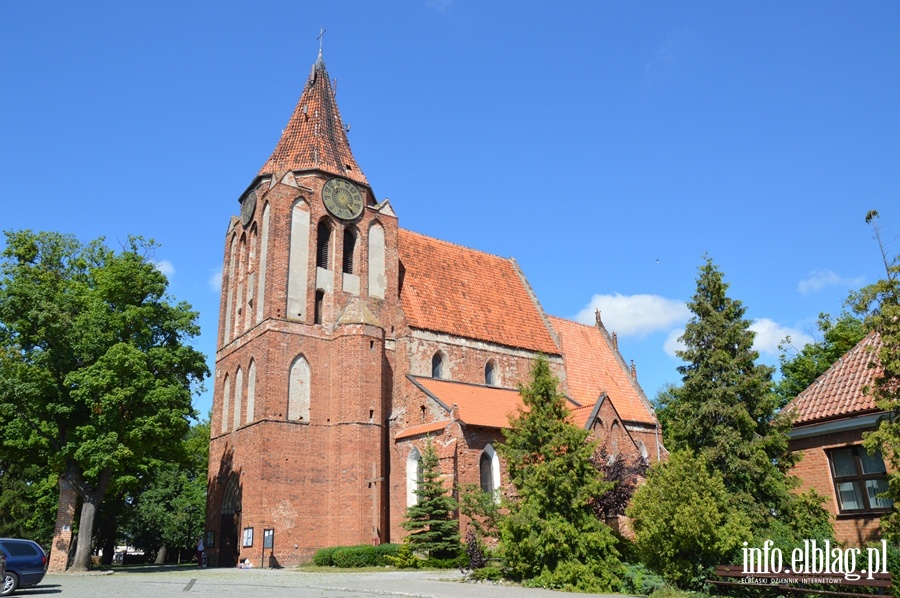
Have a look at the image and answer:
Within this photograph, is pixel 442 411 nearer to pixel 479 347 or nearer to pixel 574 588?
pixel 479 347

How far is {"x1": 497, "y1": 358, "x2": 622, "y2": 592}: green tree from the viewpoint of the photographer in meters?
16.5

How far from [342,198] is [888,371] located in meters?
23.6

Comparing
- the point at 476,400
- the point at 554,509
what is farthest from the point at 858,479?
the point at 476,400

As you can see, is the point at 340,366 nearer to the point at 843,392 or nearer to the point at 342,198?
the point at 342,198

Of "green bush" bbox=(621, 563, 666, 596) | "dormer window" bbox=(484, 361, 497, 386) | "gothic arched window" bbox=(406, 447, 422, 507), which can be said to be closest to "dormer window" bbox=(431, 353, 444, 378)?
"dormer window" bbox=(484, 361, 497, 386)

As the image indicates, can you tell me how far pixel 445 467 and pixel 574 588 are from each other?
32.3 feet

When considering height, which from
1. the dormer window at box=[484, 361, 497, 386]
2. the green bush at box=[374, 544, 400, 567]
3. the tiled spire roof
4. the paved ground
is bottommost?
the paved ground

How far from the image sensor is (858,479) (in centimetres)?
1620

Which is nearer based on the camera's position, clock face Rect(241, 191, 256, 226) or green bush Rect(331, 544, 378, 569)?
green bush Rect(331, 544, 378, 569)

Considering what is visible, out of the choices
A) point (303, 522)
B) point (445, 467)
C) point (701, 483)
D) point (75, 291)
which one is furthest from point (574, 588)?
point (75, 291)

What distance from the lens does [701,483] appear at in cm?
1538

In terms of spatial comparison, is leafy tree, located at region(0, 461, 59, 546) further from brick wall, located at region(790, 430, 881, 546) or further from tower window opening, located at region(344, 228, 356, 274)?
brick wall, located at region(790, 430, 881, 546)

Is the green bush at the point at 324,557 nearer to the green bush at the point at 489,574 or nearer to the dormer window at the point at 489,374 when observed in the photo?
the green bush at the point at 489,574

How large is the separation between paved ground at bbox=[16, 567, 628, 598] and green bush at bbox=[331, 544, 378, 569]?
181 cm
